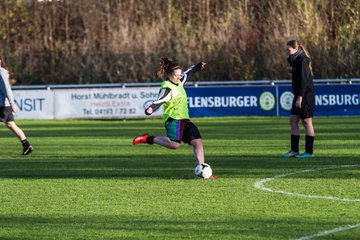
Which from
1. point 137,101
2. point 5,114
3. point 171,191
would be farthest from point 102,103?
point 171,191

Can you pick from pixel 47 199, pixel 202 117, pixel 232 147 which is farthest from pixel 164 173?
pixel 202 117

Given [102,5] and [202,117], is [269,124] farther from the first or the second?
[102,5]

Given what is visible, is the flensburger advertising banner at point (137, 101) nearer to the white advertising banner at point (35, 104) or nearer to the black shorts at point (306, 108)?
the white advertising banner at point (35, 104)

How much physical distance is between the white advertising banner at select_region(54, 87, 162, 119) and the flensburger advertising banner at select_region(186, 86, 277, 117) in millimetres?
1281

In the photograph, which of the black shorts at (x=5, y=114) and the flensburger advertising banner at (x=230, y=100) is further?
the flensburger advertising banner at (x=230, y=100)

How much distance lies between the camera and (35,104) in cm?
3588

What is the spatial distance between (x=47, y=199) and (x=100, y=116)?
2337cm

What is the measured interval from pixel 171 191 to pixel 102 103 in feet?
75.8

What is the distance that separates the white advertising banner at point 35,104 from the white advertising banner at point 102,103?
0.23 m

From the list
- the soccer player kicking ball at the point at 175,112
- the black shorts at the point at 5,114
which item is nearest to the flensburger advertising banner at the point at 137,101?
the black shorts at the point at 5,114

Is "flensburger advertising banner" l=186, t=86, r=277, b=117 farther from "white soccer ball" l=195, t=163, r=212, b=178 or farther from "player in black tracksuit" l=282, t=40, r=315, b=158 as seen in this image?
"white soccer ball" l=195, t=163, r=212, b=178

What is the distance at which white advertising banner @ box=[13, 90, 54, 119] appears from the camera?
35.7 m

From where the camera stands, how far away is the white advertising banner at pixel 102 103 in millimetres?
35562

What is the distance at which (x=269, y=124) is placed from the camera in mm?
30000
